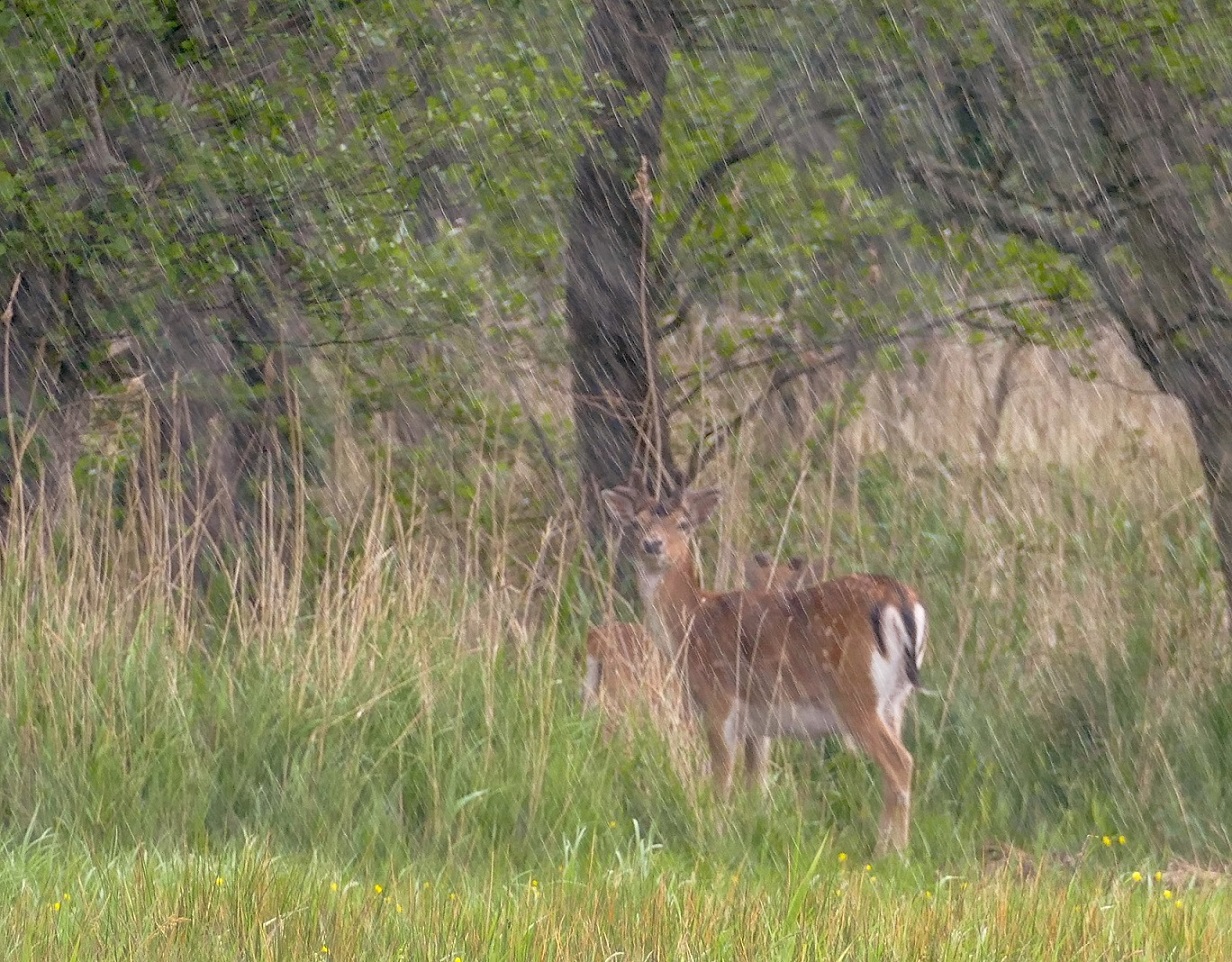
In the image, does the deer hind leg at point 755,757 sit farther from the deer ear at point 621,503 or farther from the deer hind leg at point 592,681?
the deer ear at point 621,503

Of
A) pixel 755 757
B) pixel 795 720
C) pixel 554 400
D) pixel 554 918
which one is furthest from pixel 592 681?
pixel 554 918

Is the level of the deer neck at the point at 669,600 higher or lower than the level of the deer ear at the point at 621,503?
lower

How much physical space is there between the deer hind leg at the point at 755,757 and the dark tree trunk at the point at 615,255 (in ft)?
4.06

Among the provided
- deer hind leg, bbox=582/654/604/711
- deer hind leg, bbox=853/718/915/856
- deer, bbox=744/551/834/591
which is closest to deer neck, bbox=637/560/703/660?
deer, bbox=744/551/834/591

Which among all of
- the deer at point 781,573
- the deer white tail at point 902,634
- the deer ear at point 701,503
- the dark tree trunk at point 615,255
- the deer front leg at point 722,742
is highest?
the dark tree trunk at point 615,255

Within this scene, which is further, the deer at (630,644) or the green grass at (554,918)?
the deer at (630,644)

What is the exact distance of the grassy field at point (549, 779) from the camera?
429 cm

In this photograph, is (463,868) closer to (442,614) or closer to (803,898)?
(803,898)

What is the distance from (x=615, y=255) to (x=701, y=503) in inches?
56.8

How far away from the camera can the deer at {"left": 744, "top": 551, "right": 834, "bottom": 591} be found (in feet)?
26.3

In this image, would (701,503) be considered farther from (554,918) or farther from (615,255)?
(554,918)

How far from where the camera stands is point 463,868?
524 centimetres

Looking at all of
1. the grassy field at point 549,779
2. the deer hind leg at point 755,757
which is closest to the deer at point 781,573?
the grassy field at point 549,779

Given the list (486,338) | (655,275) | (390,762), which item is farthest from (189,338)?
(390,762)
